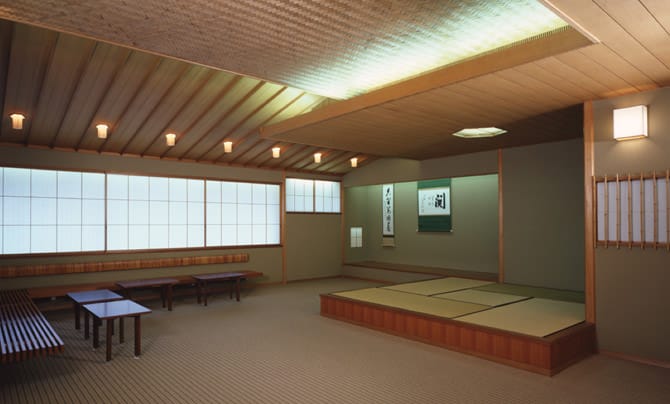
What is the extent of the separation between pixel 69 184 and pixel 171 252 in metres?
1.93

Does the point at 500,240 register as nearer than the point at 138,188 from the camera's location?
Yes

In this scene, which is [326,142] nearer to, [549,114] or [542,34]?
[549,114]

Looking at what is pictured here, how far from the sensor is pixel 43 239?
247 inches

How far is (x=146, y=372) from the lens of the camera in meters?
3.70

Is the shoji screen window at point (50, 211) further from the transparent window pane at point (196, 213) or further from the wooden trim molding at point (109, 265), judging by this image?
the transparent window pane at point (196, 213)

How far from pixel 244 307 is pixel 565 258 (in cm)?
498

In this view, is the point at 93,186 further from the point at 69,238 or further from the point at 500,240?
the point at 500,240

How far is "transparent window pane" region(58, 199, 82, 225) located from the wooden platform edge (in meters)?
4.78

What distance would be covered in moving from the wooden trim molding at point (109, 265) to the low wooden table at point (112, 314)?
210cm

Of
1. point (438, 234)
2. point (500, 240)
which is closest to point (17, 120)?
point (500, 240)

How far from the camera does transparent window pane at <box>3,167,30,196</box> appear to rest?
6.00 m

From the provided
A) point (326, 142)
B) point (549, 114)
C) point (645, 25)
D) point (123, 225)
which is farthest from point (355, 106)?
point (123, 225)

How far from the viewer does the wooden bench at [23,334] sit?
9.98ft

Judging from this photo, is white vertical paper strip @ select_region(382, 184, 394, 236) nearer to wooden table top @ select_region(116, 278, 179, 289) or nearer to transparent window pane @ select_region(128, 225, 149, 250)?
wooden table top @ select_region(116, 278, 179, 289)
